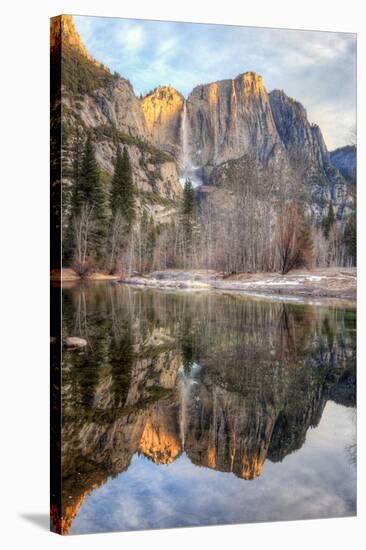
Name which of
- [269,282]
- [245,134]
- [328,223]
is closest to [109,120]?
[245,134]

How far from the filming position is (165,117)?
887cm

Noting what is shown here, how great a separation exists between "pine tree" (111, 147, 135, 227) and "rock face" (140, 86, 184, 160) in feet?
1.44

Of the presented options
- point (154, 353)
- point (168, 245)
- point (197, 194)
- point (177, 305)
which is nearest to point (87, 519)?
point (154, 353)

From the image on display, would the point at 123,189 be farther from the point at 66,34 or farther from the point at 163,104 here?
the point at 66,34

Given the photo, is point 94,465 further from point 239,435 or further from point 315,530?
point 315,530

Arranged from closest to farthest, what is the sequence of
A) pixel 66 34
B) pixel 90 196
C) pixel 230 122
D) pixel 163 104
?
pixel 66 34 → pixel 90 196 → pixel 163 104 → pixel 230 122

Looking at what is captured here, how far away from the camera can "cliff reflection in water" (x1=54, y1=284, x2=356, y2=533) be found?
27.4ft

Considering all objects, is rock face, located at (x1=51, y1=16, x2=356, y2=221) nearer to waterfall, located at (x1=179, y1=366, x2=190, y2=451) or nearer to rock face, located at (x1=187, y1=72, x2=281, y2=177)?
rock face, located at (x1=187, y1=72, x2=281, y2=177)

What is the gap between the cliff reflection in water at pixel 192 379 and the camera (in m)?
8.35

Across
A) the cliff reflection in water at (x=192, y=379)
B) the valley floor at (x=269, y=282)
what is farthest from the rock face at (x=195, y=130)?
the cliff reflection in water at (x=192, y=379)

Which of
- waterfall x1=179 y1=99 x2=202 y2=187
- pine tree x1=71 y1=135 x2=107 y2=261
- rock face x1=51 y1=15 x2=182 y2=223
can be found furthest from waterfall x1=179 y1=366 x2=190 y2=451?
waterfall x1=179 y1=99 x2=202 y2=187

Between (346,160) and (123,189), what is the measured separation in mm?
2708

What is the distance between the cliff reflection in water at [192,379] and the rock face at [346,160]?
163cm

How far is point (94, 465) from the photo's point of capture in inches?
328
